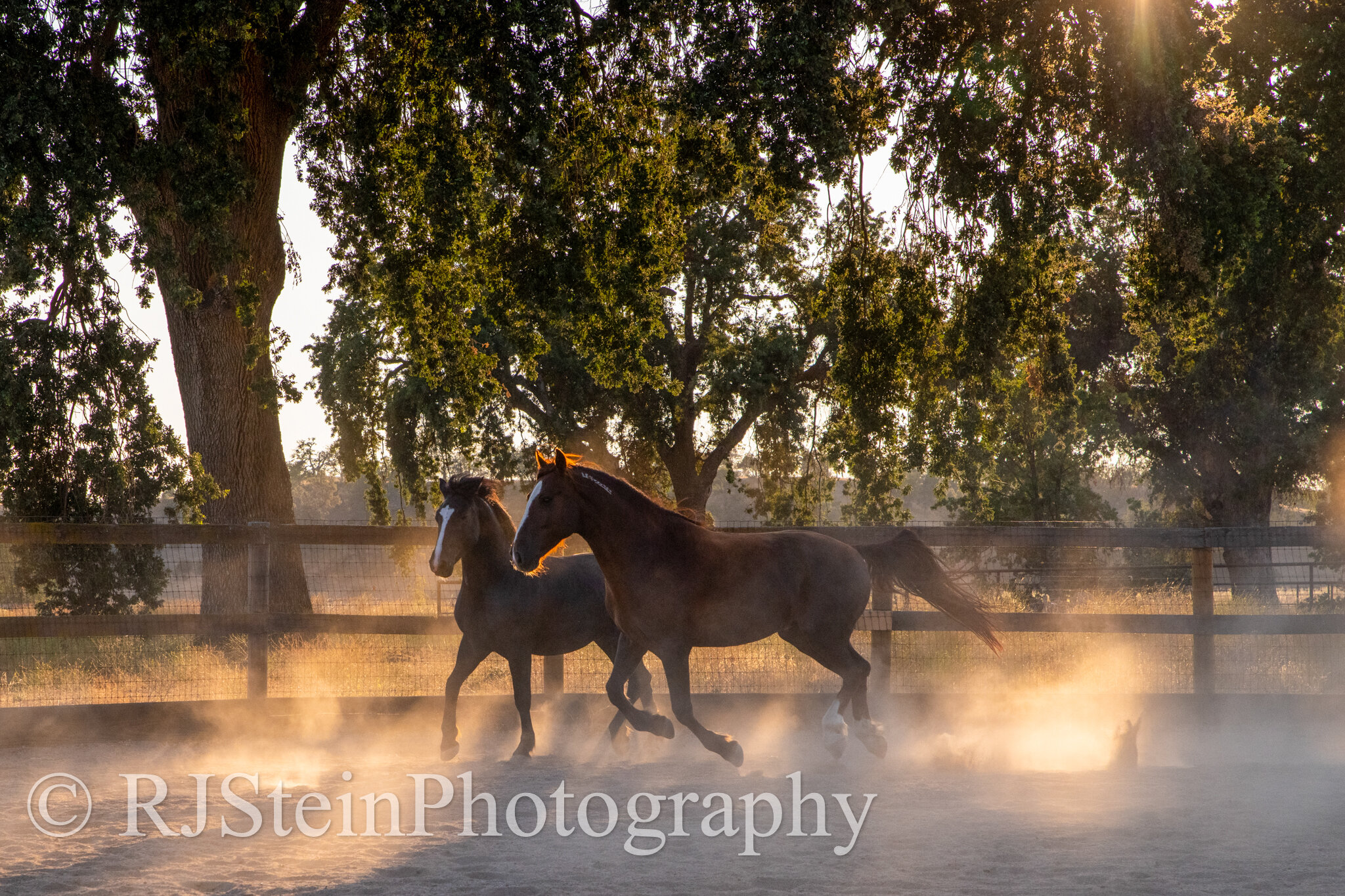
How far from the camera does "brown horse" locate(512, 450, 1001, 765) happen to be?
21.1ft

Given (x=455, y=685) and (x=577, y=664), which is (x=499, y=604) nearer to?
(x=455, y=685)

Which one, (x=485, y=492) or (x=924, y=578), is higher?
(x=485, y=492)

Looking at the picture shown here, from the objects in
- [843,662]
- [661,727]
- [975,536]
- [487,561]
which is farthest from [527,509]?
[975,536]

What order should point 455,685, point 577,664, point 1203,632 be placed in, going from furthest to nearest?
point 577,664
point 1203,632
point 455,685

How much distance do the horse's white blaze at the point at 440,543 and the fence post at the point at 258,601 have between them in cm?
201

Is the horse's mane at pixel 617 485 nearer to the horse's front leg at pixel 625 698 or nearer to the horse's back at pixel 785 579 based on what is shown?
the horse's back at pixel 785 579

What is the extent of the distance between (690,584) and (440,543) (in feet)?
5.29

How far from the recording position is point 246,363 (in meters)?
11.9

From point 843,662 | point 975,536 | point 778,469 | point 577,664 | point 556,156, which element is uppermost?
point 556,156

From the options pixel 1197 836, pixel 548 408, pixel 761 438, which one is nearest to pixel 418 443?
pixel 548 408

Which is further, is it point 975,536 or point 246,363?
point 246,363

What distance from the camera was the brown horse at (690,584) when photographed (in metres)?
6.43

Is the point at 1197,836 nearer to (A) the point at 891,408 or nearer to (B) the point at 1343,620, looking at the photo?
(B) the point at 1343,620

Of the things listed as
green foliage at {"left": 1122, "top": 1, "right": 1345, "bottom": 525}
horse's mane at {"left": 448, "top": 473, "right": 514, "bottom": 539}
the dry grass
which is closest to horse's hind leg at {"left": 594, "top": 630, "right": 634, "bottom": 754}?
horse's mane at {"left": 448, "top": 473, "right": 514, "bottom": 539}
